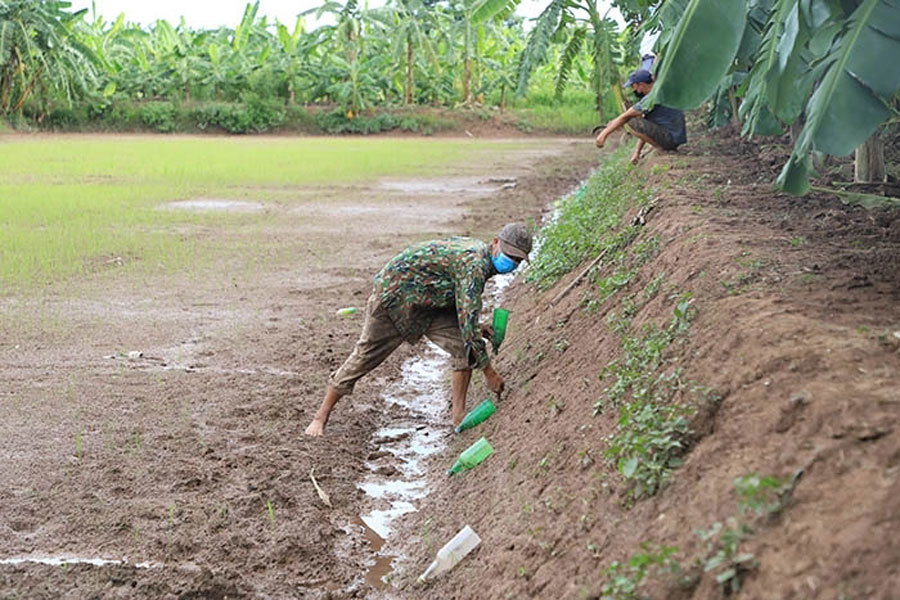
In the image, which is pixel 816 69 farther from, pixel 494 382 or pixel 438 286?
pixel 494 382

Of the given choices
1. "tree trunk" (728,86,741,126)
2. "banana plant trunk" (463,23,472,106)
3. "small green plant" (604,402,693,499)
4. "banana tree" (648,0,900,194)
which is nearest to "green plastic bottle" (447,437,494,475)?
"small green plant" (604,402,693,499)

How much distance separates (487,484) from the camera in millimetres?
5133

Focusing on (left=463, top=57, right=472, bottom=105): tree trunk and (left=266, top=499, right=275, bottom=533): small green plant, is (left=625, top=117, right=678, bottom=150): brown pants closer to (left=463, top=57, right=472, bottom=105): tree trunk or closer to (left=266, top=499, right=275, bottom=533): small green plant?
(left=266, top=499, right=275, bottom=533): small green plant

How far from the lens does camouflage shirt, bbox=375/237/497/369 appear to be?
5.89 meters

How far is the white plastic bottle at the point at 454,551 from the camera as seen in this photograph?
4453mm

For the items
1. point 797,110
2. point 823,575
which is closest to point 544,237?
point 797,110

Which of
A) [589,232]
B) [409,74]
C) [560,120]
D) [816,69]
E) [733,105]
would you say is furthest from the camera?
[409,74]

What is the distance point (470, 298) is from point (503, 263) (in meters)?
0.29

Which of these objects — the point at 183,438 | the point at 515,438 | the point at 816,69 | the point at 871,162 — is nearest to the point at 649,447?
the point at 515,438

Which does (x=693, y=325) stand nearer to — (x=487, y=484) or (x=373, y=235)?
(x=487, y=484)

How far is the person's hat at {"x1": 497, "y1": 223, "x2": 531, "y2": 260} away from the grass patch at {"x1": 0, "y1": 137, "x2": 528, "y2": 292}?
6.84 metres

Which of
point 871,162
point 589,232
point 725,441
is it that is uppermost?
point 871,162

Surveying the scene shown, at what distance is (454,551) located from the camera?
175 inches

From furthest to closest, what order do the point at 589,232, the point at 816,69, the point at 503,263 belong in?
the point at 589,232
the point at 503,263
the point at 816,69
